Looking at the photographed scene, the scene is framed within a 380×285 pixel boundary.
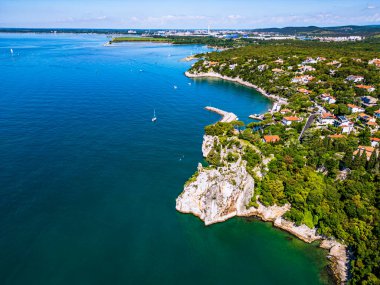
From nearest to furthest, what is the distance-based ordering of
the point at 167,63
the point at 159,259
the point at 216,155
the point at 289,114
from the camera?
the point at 159,259 → the point at 216,155 → the point at 289,114 → the point at 167,63

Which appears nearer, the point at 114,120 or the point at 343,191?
the point at 343,191

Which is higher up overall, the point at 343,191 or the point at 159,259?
the point at 343,191

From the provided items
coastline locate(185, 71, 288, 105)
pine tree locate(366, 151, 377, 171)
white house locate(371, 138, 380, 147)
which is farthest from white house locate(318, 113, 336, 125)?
pine tree locate(366, 151, 377, 171)

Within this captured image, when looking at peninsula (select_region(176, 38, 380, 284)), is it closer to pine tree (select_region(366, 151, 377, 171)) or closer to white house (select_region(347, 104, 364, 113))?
white house (select_region(347, 104, 364, 113))

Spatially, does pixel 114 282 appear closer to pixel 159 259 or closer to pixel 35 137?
pixel 159 259

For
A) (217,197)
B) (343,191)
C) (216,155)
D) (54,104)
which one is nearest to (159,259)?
(217,197)

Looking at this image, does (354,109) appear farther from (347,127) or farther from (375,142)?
(375,142)
